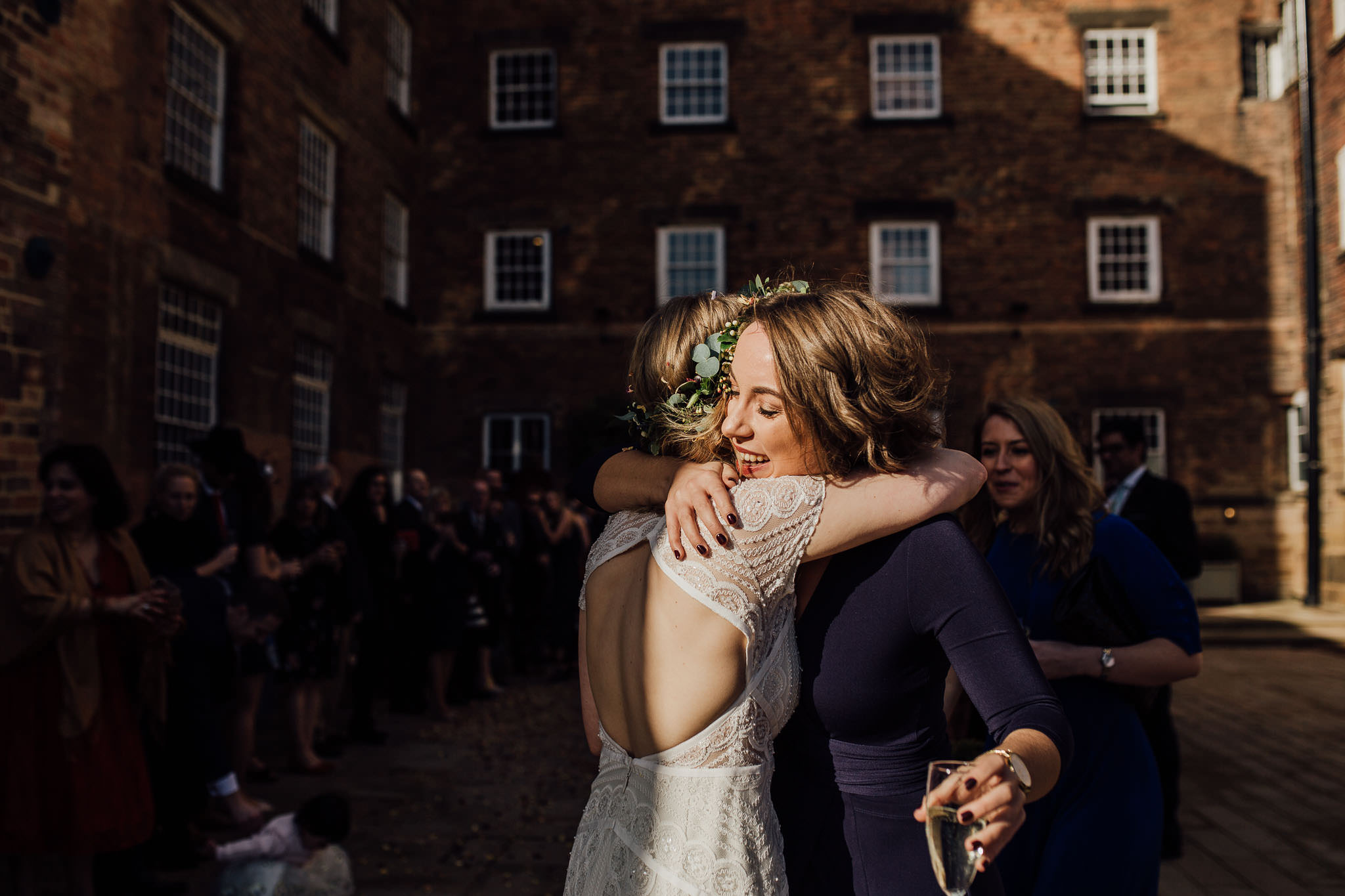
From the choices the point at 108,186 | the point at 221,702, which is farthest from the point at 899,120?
the point at 221,702

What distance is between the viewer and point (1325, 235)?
16.9m

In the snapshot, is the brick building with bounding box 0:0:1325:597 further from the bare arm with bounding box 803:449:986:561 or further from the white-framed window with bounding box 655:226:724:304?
the bare arm with bounding box 803:449:986:561

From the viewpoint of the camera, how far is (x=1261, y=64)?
18.3 metres

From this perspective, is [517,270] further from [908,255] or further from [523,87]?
[908,255]

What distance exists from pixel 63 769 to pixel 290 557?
2.79 meters

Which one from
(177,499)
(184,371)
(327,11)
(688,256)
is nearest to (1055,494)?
(177,499)

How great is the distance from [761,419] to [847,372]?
0.50 ft

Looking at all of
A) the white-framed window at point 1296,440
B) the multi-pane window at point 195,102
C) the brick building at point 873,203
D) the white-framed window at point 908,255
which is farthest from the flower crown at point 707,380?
the white-framed window at point 1296,440

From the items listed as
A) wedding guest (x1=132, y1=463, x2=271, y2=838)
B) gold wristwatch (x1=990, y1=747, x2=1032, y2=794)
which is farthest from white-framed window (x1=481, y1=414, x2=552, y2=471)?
gold wristwatch (x1=990, y1=747, x2=1032, y2=794)

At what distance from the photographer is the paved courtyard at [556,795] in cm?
462

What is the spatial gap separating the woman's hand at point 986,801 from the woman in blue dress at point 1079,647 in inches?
56.6

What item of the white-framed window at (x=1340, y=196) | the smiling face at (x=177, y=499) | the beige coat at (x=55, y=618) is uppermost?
the white-framed window at (x=1340, y=196)

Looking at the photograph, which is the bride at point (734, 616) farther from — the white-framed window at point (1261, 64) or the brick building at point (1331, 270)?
the white-framed window at point (1261, 64)

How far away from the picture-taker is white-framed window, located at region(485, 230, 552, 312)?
18.6 meters
